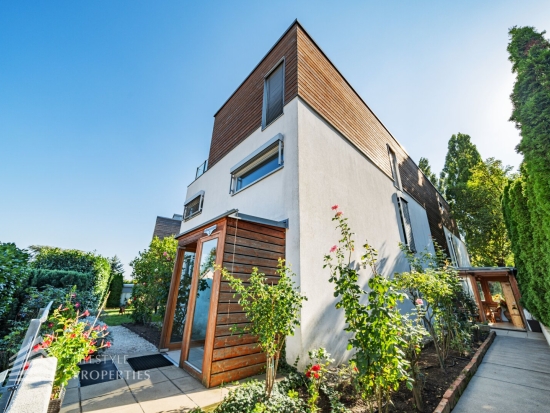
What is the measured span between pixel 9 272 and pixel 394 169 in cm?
1362

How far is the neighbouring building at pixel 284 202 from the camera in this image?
3.82 metres

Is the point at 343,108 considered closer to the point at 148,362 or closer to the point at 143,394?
the point at 143,394

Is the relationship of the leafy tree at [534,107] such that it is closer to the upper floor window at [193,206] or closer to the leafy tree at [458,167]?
the upper floor window at [193,206]

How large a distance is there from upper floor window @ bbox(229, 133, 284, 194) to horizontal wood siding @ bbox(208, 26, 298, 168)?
1.31 meters

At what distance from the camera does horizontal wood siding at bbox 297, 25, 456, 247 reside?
654cm

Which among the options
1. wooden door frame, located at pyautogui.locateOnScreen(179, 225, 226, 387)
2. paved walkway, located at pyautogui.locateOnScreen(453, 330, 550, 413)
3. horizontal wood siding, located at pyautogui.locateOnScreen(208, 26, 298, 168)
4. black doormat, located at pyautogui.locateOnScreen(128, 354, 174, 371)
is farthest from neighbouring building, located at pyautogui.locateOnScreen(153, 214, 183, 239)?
paved walkway, located at pyautogui.locateOnScreen(453, 330, 550, 413)

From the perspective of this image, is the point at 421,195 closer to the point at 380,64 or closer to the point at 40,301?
the point at 380,64

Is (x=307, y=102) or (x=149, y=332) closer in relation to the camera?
(x=307, y=102)

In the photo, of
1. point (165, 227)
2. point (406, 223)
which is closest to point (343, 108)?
point (406, 223)

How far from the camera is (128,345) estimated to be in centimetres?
543

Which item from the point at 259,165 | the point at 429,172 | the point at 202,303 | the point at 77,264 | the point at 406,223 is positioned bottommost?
the point at 202,303

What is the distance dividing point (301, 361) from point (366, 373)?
179 cm

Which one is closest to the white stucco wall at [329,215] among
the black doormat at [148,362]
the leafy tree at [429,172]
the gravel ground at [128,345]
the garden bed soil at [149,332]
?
the black doormat at [148,362]

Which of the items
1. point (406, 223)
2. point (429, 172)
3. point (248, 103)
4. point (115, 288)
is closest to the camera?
point (248, 103)
